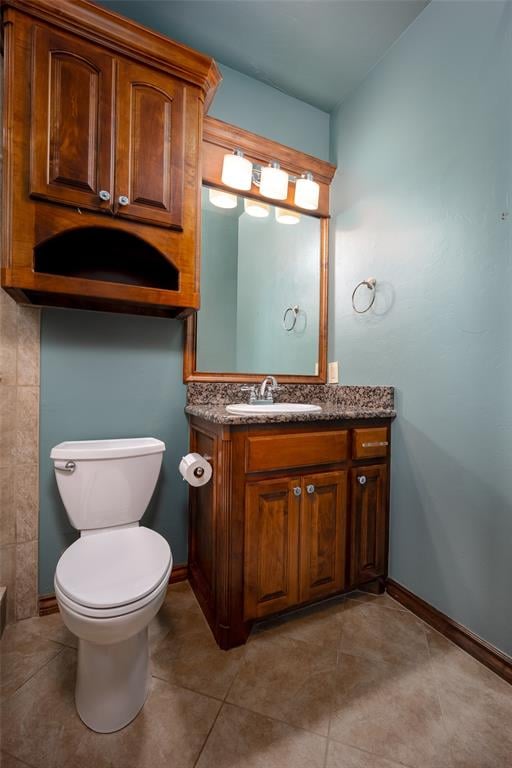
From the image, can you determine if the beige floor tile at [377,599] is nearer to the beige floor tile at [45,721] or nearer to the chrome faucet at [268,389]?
the chrome faucet at [268,389]

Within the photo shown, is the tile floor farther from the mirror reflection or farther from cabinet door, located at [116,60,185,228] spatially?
cabinet door, located at [116,60,185,228]

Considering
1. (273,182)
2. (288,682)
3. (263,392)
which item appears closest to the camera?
(288,682)

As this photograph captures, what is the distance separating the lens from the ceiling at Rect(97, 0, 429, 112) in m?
1.51

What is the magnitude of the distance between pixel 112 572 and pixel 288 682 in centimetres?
71

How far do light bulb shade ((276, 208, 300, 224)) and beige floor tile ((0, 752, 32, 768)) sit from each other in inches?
93.1

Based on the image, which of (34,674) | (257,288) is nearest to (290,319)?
(257,288)

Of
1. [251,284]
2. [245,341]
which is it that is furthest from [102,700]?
[251,284]

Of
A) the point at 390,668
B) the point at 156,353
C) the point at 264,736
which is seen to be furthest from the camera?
the point at 156,353

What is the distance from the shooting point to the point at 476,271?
130 centimetres

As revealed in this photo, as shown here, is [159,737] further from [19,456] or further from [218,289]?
[218,289]

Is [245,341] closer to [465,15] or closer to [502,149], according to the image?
[502,149]

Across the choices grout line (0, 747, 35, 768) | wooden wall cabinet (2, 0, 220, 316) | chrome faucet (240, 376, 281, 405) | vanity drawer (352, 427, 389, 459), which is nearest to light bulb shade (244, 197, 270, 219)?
wooden wall cabinet (2, 0, 220, 316)

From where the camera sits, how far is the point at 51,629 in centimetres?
138

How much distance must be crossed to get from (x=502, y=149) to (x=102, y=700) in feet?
7.30
